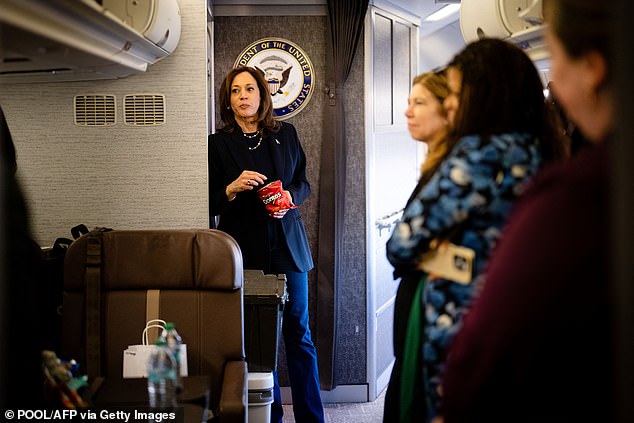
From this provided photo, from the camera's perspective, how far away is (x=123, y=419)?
1.94 metres

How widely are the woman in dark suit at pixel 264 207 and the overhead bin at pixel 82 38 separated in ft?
2.41

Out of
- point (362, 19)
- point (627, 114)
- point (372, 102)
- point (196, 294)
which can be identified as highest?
point (362, 19)

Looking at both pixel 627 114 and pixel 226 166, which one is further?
pixel 226 166

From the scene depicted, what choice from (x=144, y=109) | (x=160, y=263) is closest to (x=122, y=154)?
(x=144, y=109)

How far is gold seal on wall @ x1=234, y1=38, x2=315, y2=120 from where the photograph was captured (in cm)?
441

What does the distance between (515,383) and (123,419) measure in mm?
1184

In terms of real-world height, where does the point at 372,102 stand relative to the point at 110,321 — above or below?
above

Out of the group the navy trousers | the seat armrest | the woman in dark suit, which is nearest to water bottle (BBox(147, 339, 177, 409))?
the seat armrest

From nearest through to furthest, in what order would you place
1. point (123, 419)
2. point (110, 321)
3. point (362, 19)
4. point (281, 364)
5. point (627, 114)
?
point (627, 114)
point (123, 419)
point (110, 321)
point (362, 19)
point (281, 364)

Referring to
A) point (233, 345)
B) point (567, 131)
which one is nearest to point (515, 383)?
point (233, 345)

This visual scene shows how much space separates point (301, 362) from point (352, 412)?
0.83 meters

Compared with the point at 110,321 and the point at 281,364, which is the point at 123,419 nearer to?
the point at 110,321

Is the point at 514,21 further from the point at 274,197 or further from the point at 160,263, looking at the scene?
the point at 160,263

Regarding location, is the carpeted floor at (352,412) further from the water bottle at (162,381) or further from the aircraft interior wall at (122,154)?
the water bottle at (162,381)
